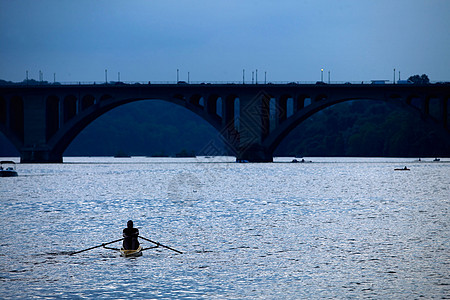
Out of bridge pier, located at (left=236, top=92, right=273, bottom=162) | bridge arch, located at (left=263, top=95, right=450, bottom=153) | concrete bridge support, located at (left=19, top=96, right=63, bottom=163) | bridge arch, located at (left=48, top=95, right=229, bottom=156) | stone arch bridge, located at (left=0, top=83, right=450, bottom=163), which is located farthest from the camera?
concrete bridge support, located at (left=19, top=96, right=63, bottom=163)

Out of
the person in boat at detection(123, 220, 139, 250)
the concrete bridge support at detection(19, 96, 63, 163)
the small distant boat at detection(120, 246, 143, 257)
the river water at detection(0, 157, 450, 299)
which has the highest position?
the concrete bridge support at detection(19, 96, 63, 163)

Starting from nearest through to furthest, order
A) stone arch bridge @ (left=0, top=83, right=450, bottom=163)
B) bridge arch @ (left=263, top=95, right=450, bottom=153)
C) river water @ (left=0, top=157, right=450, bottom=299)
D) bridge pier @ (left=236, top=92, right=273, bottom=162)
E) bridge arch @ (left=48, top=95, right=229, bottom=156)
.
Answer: river water @ (left=0, top=157, right=450, bottom=299)
bridge arch @ (left=263, top=95, right=450, bottom=153)
stone arch bridge @ (left=0, top=83, right=450, bottom=163)
bridge arch @ (left=48, top=95, right=229, bottom=156)
bridge pier @ (left=236, top=92, right=273, bottom=162)

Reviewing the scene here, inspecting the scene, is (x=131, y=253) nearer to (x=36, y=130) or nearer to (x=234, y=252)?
(x=234, y=252)

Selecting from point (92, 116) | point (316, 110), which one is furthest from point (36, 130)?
point (316, 110)

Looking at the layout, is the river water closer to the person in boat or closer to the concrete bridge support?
the person in boat

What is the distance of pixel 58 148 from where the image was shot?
455 feet

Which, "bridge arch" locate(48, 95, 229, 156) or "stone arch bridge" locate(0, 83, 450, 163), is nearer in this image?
"stone arch bridge" locate(0, 83, 450, 163)

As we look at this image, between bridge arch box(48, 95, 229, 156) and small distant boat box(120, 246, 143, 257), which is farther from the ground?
bridge arch box(48, 95, 229, 156)

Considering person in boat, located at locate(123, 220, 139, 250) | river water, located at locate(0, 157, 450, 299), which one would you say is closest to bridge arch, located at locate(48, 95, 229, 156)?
river water, located at locate(0, 157, 450, 299)

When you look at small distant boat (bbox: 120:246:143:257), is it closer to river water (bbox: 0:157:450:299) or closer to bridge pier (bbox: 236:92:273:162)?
→ river water (bbox: 0:157:450:299)

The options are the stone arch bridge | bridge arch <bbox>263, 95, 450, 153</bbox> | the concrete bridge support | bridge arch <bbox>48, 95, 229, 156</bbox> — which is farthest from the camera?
the concrete bridge support

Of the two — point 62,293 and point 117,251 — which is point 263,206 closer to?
point 117,251

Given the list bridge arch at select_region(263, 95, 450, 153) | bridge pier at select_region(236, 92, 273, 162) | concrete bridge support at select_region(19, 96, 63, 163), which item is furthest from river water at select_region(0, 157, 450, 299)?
concrete bridge support at select_region(19, 96, 63, 163)

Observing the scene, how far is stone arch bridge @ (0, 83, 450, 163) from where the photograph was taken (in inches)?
4902
